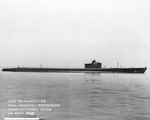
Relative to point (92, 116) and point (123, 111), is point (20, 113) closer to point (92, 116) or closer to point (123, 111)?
point (92, 116)

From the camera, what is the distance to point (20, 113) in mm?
15320

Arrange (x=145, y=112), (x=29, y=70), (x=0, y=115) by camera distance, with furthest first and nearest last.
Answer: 1. (x=29, y=70)
2. (x=145, y=112)
3. (x=0, y=115)

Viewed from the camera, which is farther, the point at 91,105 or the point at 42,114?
the point at 91,105

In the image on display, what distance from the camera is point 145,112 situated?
16422 millimetres

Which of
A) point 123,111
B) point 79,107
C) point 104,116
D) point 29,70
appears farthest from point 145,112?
point 29,70

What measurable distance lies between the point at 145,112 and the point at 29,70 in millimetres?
102134

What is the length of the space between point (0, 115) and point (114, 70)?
8925 cm

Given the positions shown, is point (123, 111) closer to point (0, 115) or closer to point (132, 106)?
point (132, 106)

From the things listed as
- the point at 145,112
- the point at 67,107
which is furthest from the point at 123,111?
the point at 67,107

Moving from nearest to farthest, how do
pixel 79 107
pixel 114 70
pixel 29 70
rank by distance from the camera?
pixel 79 107 < pixel 114 70 < pixel 29 70

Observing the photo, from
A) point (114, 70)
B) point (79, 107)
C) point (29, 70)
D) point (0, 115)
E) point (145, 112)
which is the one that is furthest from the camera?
point (29, 70)

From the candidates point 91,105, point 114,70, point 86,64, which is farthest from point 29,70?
point 91,105

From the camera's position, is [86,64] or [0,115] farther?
[86,64]

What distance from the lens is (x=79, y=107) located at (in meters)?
17.9
